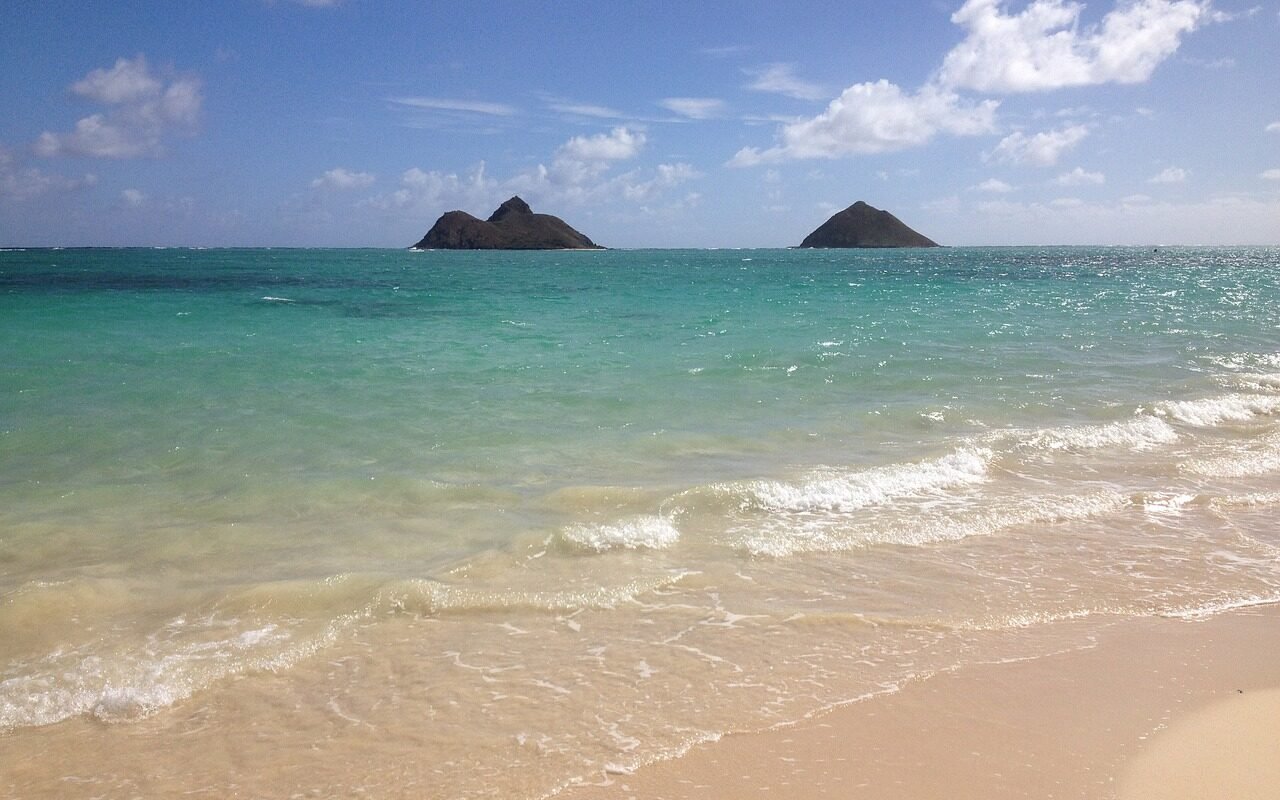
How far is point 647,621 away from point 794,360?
11910 millimetres

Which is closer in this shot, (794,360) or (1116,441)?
(1116,441)

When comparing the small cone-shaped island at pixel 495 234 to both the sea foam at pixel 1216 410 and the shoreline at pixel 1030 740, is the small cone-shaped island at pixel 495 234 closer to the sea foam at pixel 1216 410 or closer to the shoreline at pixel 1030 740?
the sea foam at pixel 1216 410

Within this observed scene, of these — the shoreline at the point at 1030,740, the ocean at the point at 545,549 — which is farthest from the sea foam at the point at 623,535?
the shoreline at the point at 1030,740

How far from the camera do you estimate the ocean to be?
398cm

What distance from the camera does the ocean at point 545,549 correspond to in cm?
398

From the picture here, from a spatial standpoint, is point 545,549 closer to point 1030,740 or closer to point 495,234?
point 1030,740

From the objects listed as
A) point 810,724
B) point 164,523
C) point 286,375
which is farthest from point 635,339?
point 810,724

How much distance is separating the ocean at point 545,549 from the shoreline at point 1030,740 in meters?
0.17

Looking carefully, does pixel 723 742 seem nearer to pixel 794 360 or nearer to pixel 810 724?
pixel 810 724

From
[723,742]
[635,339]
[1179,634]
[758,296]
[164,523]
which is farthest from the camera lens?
[758,296]

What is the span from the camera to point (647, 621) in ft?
16.9

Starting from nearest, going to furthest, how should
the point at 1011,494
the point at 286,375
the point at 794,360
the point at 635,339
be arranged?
the point at 1011,494 < the point at 286,375 < the point at 794,360 < the point at 635,339

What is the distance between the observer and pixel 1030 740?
12.3 ft

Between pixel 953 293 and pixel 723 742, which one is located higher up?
pixel 953 293
